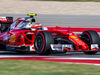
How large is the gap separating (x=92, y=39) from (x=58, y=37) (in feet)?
3.53

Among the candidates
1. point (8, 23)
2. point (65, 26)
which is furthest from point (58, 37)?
point (65, 26)

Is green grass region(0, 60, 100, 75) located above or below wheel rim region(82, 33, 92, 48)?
below

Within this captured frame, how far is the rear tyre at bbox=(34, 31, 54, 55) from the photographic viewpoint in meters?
9.32

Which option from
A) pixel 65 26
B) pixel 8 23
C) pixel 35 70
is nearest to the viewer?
pixel 35 70

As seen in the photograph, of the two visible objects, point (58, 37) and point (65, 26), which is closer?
point (58, 37)

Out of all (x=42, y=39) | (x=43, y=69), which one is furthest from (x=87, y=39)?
(x=43, y=69)

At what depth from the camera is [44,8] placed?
65.6ft

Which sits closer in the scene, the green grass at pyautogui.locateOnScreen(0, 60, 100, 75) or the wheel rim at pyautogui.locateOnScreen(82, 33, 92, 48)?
the green grass at pyautogui.locateOnScreen(0, 60, 100, 75)

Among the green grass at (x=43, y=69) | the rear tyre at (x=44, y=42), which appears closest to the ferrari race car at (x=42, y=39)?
the rear tyre at (x=44, y=42)

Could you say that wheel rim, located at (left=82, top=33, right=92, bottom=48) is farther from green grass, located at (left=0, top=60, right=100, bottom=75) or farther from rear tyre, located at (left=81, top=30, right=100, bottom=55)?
green grass, located at (left=0, top=60, right=100, bottom=75)

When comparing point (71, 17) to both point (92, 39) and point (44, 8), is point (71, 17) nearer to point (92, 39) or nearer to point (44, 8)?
point (44, 8)

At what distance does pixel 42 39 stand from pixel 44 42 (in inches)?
6.0

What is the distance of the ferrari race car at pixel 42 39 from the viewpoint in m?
9.43

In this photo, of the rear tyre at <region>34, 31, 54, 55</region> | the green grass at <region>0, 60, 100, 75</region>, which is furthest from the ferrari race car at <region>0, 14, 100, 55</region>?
the green grass at <region>0, 60, 100, 75</region>
